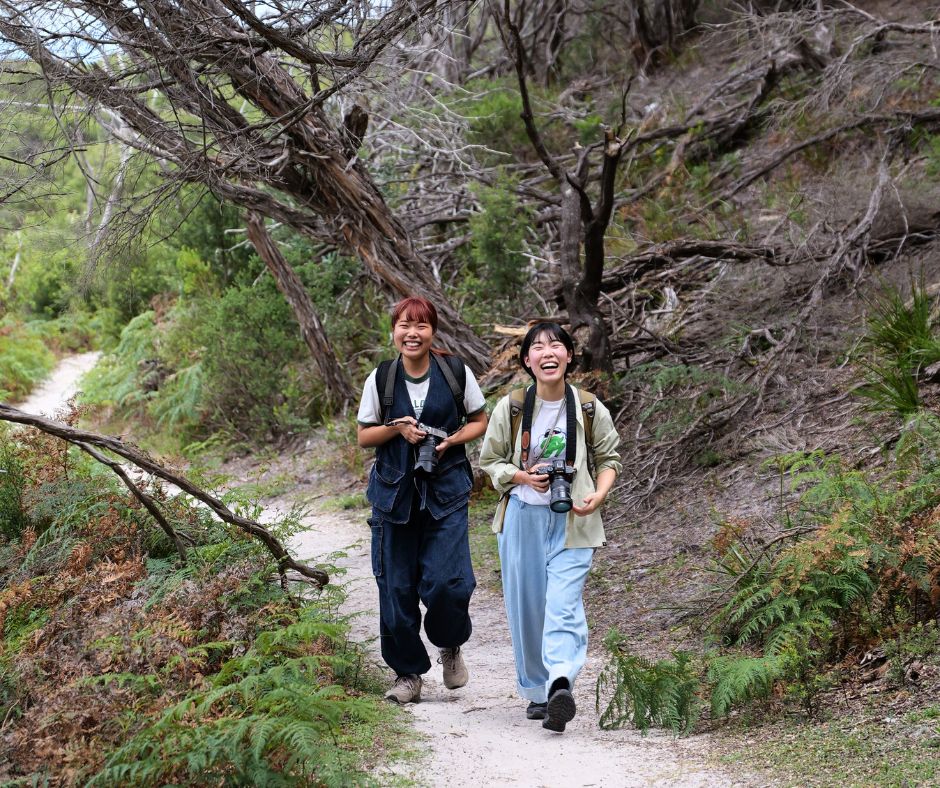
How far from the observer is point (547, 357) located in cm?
488

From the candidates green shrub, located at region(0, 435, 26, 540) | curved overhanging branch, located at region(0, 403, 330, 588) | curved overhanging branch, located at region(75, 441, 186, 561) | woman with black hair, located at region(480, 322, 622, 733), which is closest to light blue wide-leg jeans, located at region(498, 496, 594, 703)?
woman with black hair, located at region(480, 322, 622, 733)

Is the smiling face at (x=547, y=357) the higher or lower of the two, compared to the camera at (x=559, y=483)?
higher

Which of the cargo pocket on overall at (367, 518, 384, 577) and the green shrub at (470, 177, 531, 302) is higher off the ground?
the green shrub at (470, 177, 531, 302)

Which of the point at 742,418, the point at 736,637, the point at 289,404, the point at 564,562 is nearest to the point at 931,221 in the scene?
the point at 742,418

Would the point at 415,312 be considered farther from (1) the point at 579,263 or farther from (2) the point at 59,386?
(2) the point at 59,386

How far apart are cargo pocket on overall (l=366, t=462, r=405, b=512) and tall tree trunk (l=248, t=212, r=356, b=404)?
7911 millimetres

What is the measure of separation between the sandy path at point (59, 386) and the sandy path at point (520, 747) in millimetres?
12606

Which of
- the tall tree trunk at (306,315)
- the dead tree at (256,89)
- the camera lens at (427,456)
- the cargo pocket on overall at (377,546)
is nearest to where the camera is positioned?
the camera lens at (427,456)

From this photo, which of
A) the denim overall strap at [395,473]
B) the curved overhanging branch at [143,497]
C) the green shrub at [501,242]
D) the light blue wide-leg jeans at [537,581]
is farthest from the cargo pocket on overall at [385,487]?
the green shrub at [501,242]

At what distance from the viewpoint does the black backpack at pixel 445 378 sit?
523 centimetres

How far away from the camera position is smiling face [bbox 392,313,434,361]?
5.18 metres

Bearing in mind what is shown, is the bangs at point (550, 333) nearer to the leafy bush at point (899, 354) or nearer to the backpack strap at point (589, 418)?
the backpack strap at point (589, 418)

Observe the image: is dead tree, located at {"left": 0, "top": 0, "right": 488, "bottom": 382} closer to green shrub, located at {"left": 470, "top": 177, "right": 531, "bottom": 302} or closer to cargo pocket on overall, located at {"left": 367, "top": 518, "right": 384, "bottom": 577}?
green shrub, located at {"left": 470, "top": 177, "right": 531, "bottom": 302}

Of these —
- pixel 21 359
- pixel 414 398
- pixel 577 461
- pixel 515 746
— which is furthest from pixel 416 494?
pixel 21 359
